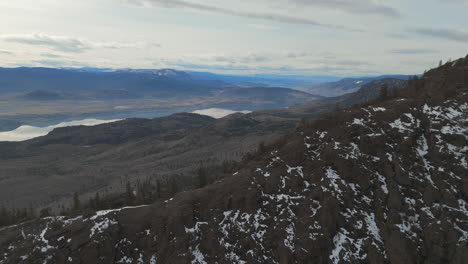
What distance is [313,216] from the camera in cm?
3897

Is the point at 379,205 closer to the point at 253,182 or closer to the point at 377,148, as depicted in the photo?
the point at 377,148

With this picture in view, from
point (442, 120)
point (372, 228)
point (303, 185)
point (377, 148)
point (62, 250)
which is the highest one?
point (442, 120)

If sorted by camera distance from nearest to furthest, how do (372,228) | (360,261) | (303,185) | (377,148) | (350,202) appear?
(360,261)
(372,228)
(350,202)
(303,185)
(377,148)

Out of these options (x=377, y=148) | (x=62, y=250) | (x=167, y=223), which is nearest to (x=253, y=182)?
(x=167, y=223)

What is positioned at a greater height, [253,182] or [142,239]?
[253,182]

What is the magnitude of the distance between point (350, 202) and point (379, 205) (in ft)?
11.7

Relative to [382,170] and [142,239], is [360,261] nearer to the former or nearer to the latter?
[382,170]

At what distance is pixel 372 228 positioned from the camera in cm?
3756

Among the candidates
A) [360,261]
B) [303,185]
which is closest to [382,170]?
[303,185]

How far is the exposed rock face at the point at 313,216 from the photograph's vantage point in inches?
1414

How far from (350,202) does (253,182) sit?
1321cm

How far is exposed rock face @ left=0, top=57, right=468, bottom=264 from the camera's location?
35.9 m

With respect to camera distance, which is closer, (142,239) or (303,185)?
(142,239)

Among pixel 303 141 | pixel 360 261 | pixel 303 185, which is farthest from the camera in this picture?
pixel 303 141
